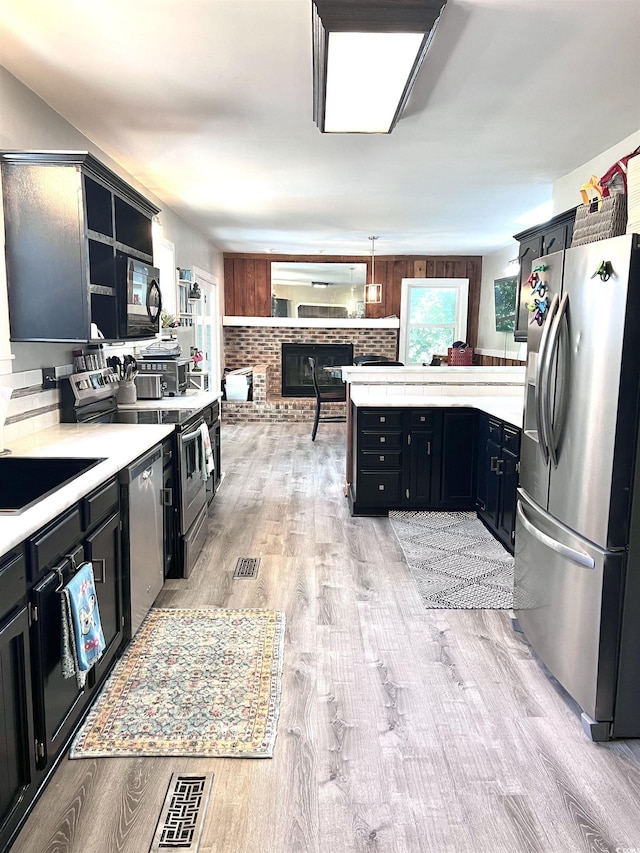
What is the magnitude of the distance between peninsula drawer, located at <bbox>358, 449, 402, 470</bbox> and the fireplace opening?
5.24m

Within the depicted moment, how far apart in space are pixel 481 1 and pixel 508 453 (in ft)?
7.92

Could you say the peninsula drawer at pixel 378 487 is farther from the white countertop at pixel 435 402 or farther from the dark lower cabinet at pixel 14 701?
the dark lower cabinet at pixel 14 701

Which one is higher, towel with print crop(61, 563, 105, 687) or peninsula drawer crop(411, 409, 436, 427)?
peninsula drawer crop(411, 409, 436, 427)

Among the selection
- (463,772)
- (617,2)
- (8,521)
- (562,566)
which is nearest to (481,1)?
(617,2)

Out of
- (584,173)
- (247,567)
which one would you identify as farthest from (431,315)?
(247,567)

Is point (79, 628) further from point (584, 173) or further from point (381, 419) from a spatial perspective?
point (584, 173)

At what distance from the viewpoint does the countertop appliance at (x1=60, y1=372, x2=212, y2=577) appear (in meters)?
3.22

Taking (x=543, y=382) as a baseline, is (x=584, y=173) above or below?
above

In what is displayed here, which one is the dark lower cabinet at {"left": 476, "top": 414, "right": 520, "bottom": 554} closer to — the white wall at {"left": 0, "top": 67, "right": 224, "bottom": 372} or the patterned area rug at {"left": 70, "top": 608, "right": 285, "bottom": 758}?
the patterned area rug at {"left": 70, "top": 608, "right": 285, "bottom": 758}

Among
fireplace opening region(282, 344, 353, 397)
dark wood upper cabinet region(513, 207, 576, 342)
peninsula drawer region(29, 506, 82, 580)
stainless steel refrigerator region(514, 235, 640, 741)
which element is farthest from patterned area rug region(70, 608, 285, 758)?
fireplace opening region(282, 344, 353, 397)

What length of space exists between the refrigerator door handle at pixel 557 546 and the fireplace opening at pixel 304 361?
7131mm

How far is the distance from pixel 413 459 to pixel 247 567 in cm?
158

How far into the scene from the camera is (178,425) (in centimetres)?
330

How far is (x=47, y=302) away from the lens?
2.73 metres
